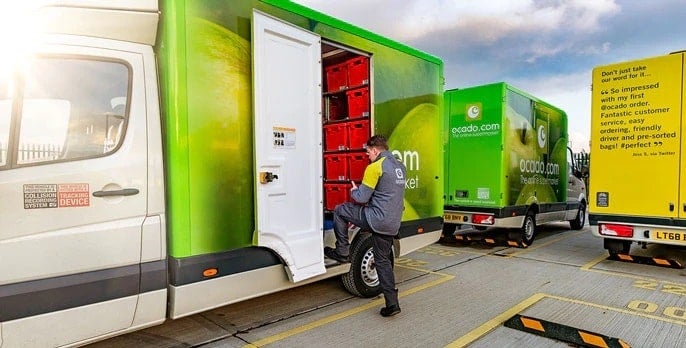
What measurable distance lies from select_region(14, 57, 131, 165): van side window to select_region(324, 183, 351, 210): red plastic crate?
2926 mm

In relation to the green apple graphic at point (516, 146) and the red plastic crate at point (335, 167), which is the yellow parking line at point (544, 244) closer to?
the green apple graphic at point (516, 146)

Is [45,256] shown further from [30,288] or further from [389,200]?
[389,200]

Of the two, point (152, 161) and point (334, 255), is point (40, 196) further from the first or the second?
point (334, 255)

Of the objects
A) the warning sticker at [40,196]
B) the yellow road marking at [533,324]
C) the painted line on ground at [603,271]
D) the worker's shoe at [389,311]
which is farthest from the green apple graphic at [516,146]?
the warning sticker at [40,196]

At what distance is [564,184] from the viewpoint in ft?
32.8

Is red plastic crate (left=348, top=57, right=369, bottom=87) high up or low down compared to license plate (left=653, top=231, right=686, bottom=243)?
up

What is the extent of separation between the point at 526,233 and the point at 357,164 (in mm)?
4747

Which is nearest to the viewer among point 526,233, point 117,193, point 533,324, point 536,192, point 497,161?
point 117,193

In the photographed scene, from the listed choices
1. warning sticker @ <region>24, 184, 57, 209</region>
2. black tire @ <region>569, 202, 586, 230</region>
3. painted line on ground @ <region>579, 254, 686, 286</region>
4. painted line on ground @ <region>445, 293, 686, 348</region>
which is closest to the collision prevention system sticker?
warning sticker @ <region>24, 184, 57, 209</region>

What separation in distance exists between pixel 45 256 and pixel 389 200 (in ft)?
8.77

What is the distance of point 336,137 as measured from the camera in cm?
539

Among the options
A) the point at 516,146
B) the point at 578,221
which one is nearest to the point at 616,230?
the point at 516,146

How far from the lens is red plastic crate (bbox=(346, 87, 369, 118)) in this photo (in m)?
4.89

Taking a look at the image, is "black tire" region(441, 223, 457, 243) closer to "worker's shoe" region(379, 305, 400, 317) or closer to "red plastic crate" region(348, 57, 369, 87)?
"red plastic crate" region(348, 57, 369, 87)
